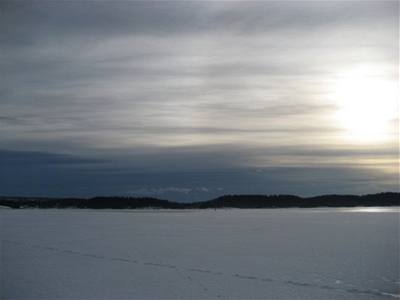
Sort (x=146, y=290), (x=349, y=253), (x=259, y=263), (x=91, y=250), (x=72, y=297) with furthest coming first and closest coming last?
(x=91, y=250)
(x=349, y=253)
(x=259, y=263)
(x=146, y=290)
(x=72, y=297)

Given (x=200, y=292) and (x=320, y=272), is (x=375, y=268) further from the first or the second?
(x=200, y=292)

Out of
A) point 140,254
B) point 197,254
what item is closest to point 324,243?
point 197,254

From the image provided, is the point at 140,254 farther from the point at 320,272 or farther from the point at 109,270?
the point at 320,272

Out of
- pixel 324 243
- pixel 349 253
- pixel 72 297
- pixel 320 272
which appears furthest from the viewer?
pixel 324 243

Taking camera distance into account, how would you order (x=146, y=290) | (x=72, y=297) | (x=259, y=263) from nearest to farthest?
(x=72, y=297) → (x=146, y=290) → (x=259, y=263)

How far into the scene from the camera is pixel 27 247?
1911 centimetres

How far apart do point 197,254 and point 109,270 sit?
3.47 m

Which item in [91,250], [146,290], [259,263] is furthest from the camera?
[91,250]

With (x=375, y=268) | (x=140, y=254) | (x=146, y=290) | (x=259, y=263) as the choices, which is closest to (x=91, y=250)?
(x=140, y=254)

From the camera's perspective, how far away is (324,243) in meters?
19.5

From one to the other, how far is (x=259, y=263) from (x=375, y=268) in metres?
2.90

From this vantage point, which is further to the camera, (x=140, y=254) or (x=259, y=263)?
(x=140, y=254)

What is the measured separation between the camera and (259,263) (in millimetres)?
14805

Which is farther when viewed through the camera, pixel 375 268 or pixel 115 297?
pixel 375 268
